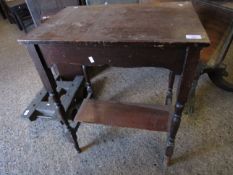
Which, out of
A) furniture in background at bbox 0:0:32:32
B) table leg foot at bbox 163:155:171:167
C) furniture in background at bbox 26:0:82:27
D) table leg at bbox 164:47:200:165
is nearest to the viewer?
table leg at bbox 164:47:200:165

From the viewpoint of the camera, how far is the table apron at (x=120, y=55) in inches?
24.9

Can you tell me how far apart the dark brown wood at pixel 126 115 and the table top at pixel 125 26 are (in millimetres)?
551

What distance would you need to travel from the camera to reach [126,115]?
3.75 ft

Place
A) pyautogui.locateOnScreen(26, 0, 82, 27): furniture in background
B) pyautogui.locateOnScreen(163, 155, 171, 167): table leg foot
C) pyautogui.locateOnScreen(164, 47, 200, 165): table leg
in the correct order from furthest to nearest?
1. pyautogui.locateOnScreen(26, 0, 82, 27): furniture in background
2. pyautogui.locateOnScreen(163, 155, 171, 167): table leg foot
3. pyautogui.locateOnScreen(164, 47, 200, 165): table leg

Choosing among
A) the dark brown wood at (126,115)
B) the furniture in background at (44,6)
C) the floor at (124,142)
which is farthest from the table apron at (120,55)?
the furniture in background at (44,6)

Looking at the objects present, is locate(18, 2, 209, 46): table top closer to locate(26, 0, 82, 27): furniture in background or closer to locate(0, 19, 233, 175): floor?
locate(26, 0, 82, 27): furniture in background

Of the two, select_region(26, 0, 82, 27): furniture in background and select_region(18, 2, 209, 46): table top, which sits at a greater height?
select_region(18, 2, 209, 46): table top

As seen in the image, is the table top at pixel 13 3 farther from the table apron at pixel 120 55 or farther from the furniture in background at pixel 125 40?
the table apron at pixel 120 55

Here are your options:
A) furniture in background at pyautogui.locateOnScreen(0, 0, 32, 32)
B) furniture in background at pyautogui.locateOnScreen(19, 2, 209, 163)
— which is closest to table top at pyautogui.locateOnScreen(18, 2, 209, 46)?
furniture in background at pyautogui.locateOnScreen(19, 2, 209, 163)

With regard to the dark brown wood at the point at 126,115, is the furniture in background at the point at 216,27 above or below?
above

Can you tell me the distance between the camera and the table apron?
0.63 m

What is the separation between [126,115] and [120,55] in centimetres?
55

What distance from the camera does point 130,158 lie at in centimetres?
111

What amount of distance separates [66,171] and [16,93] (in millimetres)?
924
